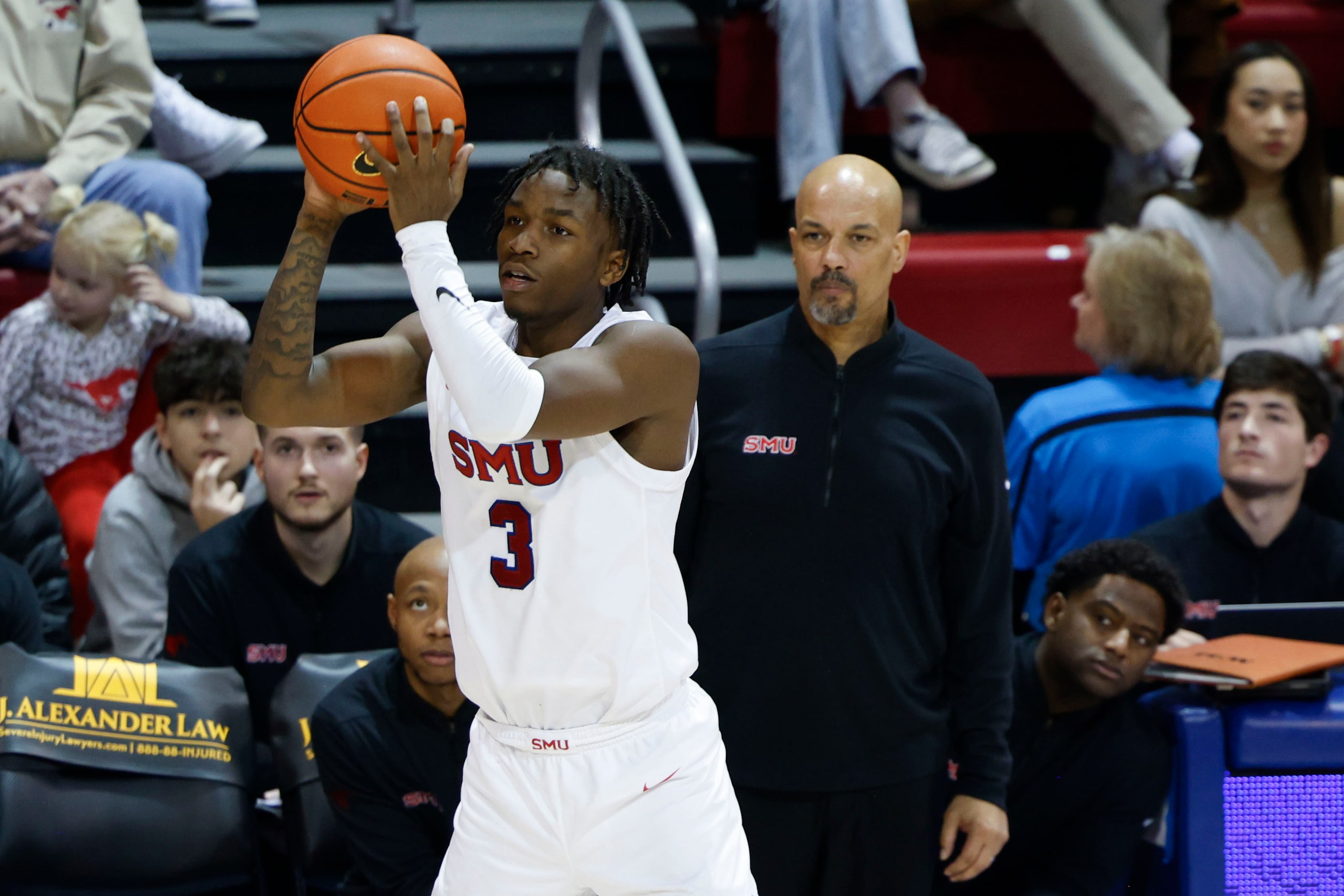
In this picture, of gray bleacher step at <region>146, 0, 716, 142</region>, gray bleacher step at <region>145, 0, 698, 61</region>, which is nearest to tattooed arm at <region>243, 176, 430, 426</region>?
gray bleacher step at <region>145, 0, 698, 61</region>

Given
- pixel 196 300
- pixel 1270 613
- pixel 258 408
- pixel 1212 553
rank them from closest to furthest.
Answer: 1. pixel 258 408
2. pixel 1270 613
3. pixel 1212 553
4. pixel 196 300

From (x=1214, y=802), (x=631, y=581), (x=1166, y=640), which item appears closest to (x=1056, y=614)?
(x=1166, y=640)

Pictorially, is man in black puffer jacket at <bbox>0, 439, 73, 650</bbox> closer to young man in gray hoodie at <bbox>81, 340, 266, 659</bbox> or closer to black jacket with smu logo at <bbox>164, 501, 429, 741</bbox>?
young man in gray hoodie at <bbox>81, 340, 266, 659</bbox>

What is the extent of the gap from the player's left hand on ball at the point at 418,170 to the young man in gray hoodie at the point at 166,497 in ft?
6.96

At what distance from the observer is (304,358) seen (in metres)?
2.28

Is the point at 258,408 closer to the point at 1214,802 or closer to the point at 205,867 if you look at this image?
the point at 205,867

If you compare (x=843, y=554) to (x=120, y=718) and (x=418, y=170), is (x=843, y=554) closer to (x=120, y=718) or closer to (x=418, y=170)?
(x=418, y=170)

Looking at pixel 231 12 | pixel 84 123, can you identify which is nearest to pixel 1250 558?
pixel 84 123

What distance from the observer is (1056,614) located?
11.9 feet

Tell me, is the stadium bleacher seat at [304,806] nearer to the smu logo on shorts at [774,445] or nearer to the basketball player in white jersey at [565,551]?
the basketball player in white jersey at [565,551]

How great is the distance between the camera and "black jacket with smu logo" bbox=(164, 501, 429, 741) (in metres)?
3.85

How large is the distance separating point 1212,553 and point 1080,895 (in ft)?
3.46

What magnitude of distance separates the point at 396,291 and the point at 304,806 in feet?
6.21

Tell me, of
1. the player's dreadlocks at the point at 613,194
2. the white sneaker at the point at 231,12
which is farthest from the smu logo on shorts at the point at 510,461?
the white sneaker at the point at 231,12
